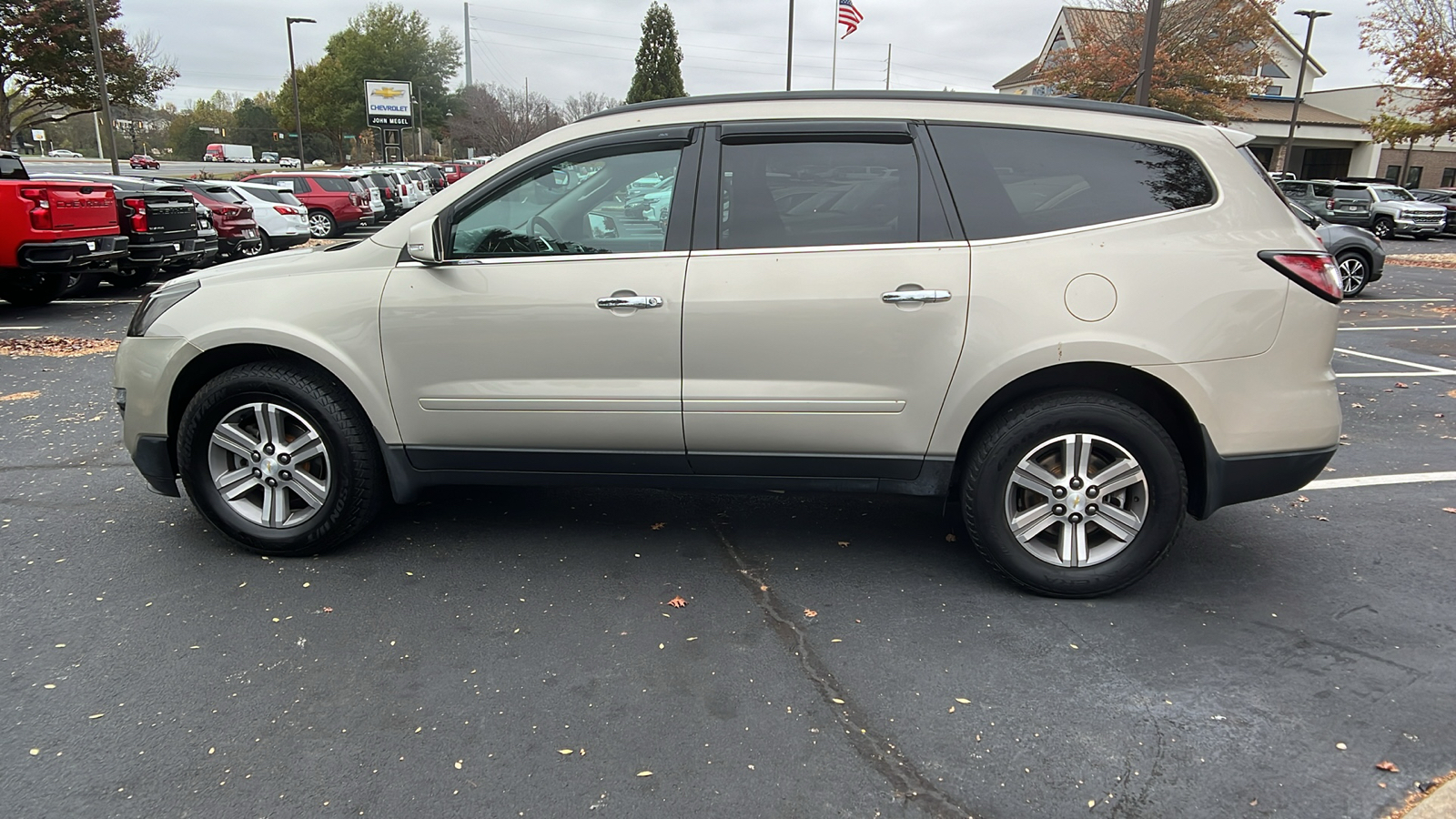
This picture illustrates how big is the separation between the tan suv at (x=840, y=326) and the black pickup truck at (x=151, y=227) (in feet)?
32.5

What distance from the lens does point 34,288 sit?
11.2 m

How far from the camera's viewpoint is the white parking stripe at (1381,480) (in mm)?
5027

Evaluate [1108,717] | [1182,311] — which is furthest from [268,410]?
[1182,311]

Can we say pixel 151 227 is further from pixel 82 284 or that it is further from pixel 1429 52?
pixel 1429 52

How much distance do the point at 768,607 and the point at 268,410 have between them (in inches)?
89.1

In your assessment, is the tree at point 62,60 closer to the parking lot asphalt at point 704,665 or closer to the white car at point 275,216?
the white car at point 275,216

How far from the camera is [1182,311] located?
3.36 meters

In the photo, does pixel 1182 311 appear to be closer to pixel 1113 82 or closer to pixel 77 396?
pixel 77 396

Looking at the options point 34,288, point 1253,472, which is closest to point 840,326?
point 1253,472

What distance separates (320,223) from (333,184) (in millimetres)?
1378

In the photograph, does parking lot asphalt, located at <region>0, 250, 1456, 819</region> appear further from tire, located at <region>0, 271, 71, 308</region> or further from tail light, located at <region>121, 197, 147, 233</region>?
tail light, located at <region>121, 197, 147, 233</region>

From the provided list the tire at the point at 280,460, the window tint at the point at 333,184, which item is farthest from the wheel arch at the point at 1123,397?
the window tint at the point at 333,184

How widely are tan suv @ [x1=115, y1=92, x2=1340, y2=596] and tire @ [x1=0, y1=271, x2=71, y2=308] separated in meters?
8.79

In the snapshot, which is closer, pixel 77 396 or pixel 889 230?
pixel 889 230
